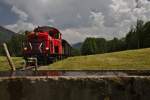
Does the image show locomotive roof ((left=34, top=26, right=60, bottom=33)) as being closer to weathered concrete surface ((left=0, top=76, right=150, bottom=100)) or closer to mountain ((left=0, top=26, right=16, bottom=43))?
mountain ((left=0, top=26, right=16, bottom=43))

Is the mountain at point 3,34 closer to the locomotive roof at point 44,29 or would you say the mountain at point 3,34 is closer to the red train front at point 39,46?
the red train front at point 39,46

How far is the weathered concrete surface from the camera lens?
5.78 metres

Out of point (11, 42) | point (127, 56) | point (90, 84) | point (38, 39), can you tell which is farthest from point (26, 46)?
point (11, 42)

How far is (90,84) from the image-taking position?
5.81 meters

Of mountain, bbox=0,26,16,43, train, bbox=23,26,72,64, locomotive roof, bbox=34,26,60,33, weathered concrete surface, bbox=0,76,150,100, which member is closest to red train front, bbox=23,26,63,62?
train, bbox=23,26,72,64

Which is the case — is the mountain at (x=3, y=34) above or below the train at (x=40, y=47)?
above

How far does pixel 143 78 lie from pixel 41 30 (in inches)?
1079

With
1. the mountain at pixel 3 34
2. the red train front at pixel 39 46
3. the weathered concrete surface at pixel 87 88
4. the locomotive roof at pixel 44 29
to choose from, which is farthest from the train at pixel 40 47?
the weathered concrete surface at pixel 87 88

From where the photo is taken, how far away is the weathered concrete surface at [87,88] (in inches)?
227

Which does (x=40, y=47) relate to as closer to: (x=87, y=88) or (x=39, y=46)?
(x=39, y=46)

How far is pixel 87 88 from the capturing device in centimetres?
580

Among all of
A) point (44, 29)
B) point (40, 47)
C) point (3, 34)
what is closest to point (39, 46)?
point (40, 47)

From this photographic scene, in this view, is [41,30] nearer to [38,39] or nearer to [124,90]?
[38,39]

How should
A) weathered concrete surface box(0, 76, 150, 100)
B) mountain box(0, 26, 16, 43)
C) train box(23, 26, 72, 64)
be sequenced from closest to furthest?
weathered concrete surface box(0, 76, 150, 100) → train box(23, 26, 72, 64) → mountain box(0, 26, 16, 43)
